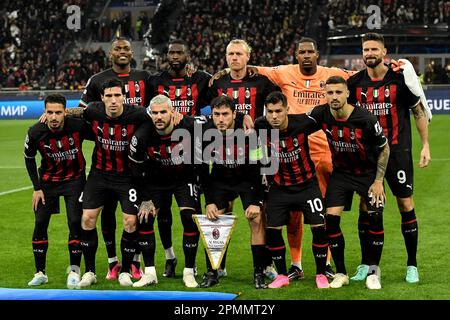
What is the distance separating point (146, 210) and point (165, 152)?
570 mm

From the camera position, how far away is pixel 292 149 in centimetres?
785

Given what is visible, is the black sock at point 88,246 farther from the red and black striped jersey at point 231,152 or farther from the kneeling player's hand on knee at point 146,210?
the red and black striped jersey at point 231,152

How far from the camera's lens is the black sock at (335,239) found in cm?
779

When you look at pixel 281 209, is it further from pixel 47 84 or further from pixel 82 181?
pixel 47 84

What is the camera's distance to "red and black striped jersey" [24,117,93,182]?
26.8 feet

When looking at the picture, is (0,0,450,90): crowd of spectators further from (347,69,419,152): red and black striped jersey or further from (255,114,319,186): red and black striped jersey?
(255,114,319,186): red and black striped jersey

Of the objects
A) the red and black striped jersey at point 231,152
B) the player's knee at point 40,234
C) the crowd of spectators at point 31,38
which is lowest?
the player's knee at point 40,234

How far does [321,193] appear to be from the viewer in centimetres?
794

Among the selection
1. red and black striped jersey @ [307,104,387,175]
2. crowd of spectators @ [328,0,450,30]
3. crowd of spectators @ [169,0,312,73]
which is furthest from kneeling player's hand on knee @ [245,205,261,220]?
crowd of spectators @ [328,0,450,30]

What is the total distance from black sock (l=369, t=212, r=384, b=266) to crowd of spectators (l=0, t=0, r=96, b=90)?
92.6 feet

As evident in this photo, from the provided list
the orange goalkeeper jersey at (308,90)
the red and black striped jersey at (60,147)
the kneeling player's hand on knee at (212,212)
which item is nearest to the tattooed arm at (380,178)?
the orange goalkeeper jersey at (308,90)

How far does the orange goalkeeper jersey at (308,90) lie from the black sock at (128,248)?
6.52 feet
